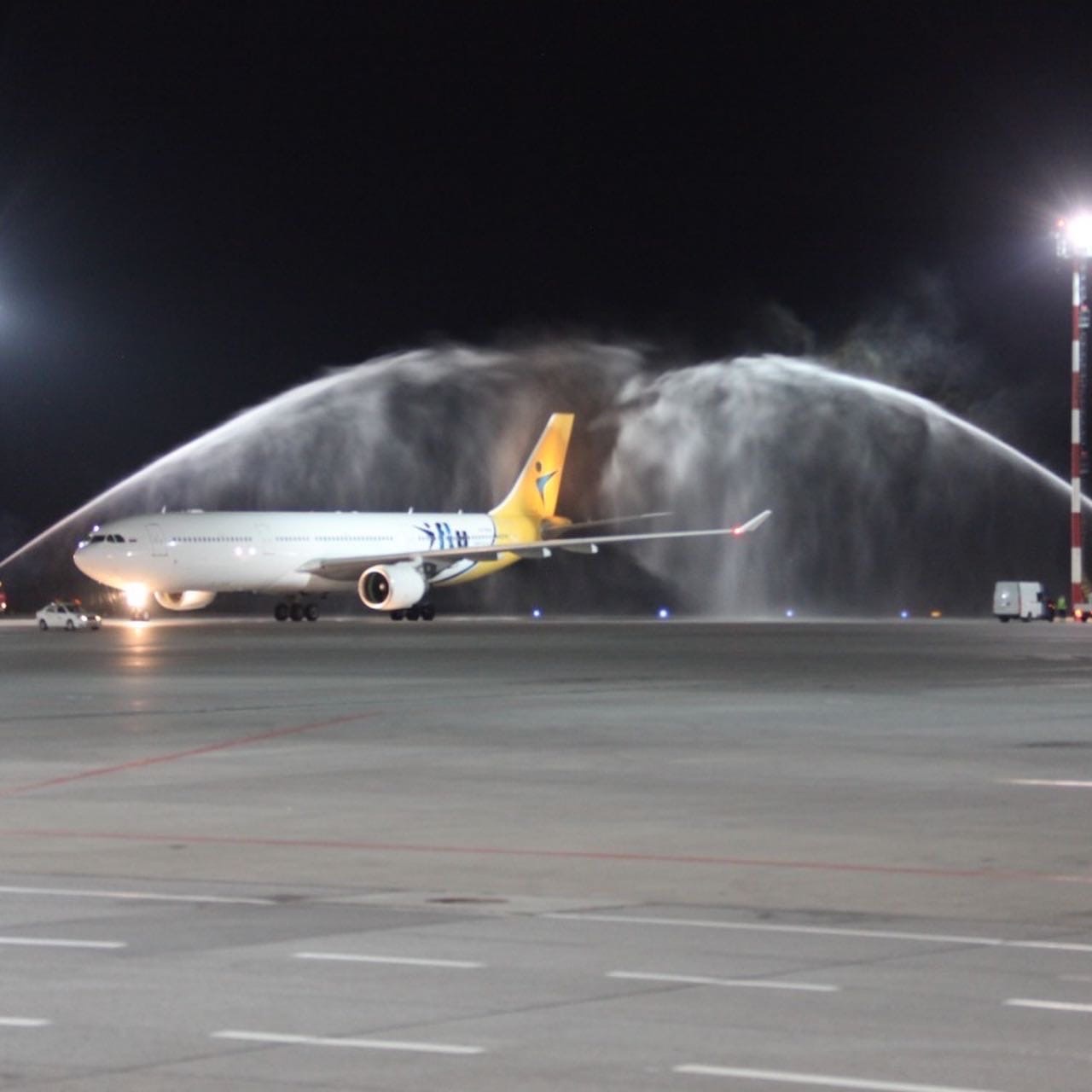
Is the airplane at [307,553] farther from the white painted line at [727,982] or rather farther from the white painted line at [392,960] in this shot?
the white painted line at [727,982]

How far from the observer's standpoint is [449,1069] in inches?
381

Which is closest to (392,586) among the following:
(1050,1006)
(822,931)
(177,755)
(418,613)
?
(418,613)

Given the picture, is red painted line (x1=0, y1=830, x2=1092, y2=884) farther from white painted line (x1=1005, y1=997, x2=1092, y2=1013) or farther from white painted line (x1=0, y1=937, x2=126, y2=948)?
white painted line (x1=0, y1=937, x2=126, y2=948)

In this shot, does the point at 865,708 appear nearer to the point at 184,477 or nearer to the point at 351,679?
the point at 351,679

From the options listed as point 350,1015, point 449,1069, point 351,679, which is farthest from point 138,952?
point 351,679

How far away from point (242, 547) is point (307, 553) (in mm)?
4135

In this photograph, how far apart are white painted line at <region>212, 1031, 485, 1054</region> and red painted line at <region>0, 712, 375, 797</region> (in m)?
12.8

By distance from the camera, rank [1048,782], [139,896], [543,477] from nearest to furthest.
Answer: [139,896] < [1048,782] < [543,477]

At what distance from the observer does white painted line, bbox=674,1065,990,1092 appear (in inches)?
364

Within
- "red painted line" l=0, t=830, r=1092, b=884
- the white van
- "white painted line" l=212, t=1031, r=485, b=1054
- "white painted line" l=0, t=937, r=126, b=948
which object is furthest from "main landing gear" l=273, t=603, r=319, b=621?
"white painted line" l=212, t=1031, r=485, b=1054

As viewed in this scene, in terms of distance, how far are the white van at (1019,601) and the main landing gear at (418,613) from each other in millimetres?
26115

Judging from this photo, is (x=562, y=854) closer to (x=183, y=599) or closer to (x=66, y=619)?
(x=66, y=619)

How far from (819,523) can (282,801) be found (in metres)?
87.4

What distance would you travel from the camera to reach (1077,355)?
87750 mm
